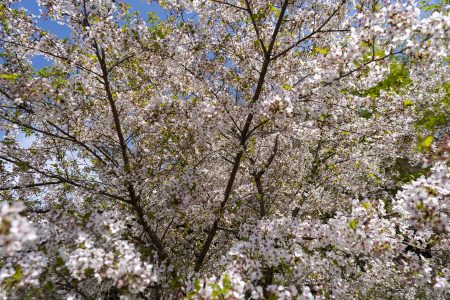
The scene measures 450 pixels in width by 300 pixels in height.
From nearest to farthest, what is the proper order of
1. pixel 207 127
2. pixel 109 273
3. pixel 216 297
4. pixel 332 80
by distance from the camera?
pixel 216 297 → pixel 109 273 → pixel 332 80 → pixel 207 127

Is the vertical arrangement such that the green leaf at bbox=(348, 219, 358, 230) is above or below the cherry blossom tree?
below

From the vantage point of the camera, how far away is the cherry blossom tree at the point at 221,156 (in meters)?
4.95

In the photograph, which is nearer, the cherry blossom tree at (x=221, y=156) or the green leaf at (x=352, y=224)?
the cherry blossom tree at (x=221, y=156)

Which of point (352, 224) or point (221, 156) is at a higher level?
point (221, 156)

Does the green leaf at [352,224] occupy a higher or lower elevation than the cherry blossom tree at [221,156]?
lower

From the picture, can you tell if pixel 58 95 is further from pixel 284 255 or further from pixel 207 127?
pixel 284 255

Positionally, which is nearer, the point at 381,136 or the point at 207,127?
the point at 207,127

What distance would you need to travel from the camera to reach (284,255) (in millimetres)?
6023

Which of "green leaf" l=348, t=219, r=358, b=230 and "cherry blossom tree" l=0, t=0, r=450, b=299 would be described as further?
"green leaf" l=348, t=219, r=358, b=230

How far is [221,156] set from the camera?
28.7 ft

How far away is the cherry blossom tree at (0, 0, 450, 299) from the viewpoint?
4.95 metres

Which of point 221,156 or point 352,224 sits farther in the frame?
point 221,156

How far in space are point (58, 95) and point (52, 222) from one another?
2260 mm

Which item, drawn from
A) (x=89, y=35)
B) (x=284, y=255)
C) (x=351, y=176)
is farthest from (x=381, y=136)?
(x=89, y=35)
